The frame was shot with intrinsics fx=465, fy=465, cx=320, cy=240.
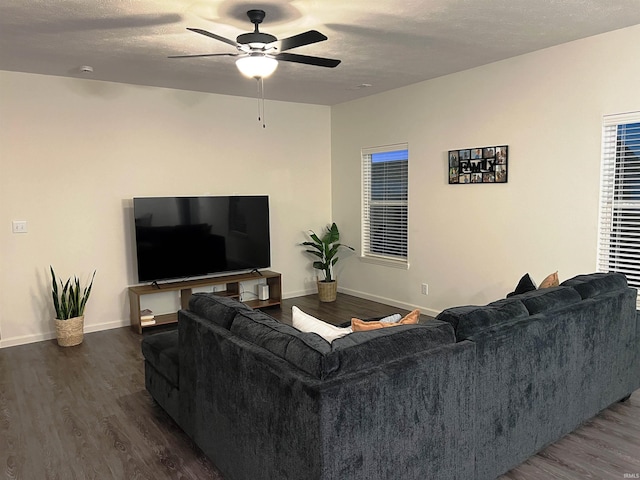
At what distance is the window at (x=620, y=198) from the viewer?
12.1 feet

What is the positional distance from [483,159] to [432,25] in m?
1.72

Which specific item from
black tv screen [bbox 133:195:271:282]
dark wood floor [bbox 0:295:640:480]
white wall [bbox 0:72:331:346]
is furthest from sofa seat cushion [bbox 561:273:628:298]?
white wall [bbox 0:72:331:346]

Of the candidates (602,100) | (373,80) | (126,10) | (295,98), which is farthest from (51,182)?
(602,100)

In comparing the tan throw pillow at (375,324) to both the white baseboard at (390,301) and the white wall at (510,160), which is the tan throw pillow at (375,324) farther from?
the white baseboard at (390,301)

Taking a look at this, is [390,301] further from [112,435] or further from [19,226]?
[19,226]

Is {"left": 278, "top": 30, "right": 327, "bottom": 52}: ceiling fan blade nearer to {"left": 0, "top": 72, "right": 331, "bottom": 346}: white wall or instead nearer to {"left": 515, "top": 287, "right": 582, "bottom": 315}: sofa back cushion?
{"left": 515, "top": 287, "right": 582, "bottom": 315}: sofa back cushion

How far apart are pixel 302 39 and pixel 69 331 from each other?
358 centimetres

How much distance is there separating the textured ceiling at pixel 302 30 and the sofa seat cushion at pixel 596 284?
1.82 metres

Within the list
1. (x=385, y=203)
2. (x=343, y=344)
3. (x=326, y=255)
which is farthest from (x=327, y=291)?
(x=343, y=344)

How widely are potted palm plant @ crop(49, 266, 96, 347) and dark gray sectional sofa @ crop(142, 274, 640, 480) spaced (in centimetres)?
202

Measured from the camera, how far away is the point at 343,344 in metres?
1.89

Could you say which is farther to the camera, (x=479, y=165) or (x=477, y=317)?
(x=479, y=165)

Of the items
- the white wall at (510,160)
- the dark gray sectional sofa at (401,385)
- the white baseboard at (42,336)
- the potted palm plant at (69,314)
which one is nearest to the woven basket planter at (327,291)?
the white wall at (510,160)

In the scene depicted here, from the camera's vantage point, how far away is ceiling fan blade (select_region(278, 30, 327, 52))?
2.78m
